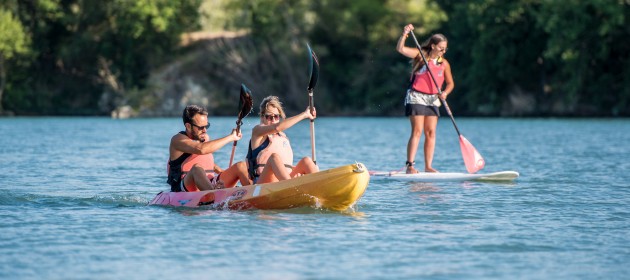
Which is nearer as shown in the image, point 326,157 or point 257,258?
point 257,258

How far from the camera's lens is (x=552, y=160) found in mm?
18953

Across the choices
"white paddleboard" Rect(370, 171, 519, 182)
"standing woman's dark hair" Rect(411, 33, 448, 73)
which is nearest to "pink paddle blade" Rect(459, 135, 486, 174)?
"white paddleboard" Rect(370, 171, 519, 182)

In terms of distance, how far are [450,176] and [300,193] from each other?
159 inches

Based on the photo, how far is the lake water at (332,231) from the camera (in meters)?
7.96

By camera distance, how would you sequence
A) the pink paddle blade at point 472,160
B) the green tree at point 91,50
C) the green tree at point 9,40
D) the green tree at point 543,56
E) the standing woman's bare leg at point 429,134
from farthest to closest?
the green tree at point 91,50 < the green tree at point 9,40 < the green tree at point 543,56 < the pink paddle blade at point 472,160 < the standing woman's bare leg at point 429,134

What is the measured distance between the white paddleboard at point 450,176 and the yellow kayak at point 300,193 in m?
3.50

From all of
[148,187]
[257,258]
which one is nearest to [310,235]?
[257,258]

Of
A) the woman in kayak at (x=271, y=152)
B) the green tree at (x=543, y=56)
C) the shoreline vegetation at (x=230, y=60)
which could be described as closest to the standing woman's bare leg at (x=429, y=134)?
the woman in kayak at (x=271, y=152)

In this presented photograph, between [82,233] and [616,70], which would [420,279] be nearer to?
[82,233]

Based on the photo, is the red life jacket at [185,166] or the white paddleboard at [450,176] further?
the white paddleboard at [450,176]

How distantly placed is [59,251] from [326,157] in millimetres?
11580

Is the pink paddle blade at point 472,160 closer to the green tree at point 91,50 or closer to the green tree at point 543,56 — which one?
the green tree at point 543,56

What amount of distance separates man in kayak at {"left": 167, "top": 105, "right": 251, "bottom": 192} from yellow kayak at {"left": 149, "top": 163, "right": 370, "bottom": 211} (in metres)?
0.27

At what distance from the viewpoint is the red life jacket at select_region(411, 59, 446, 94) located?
14.4 meters
